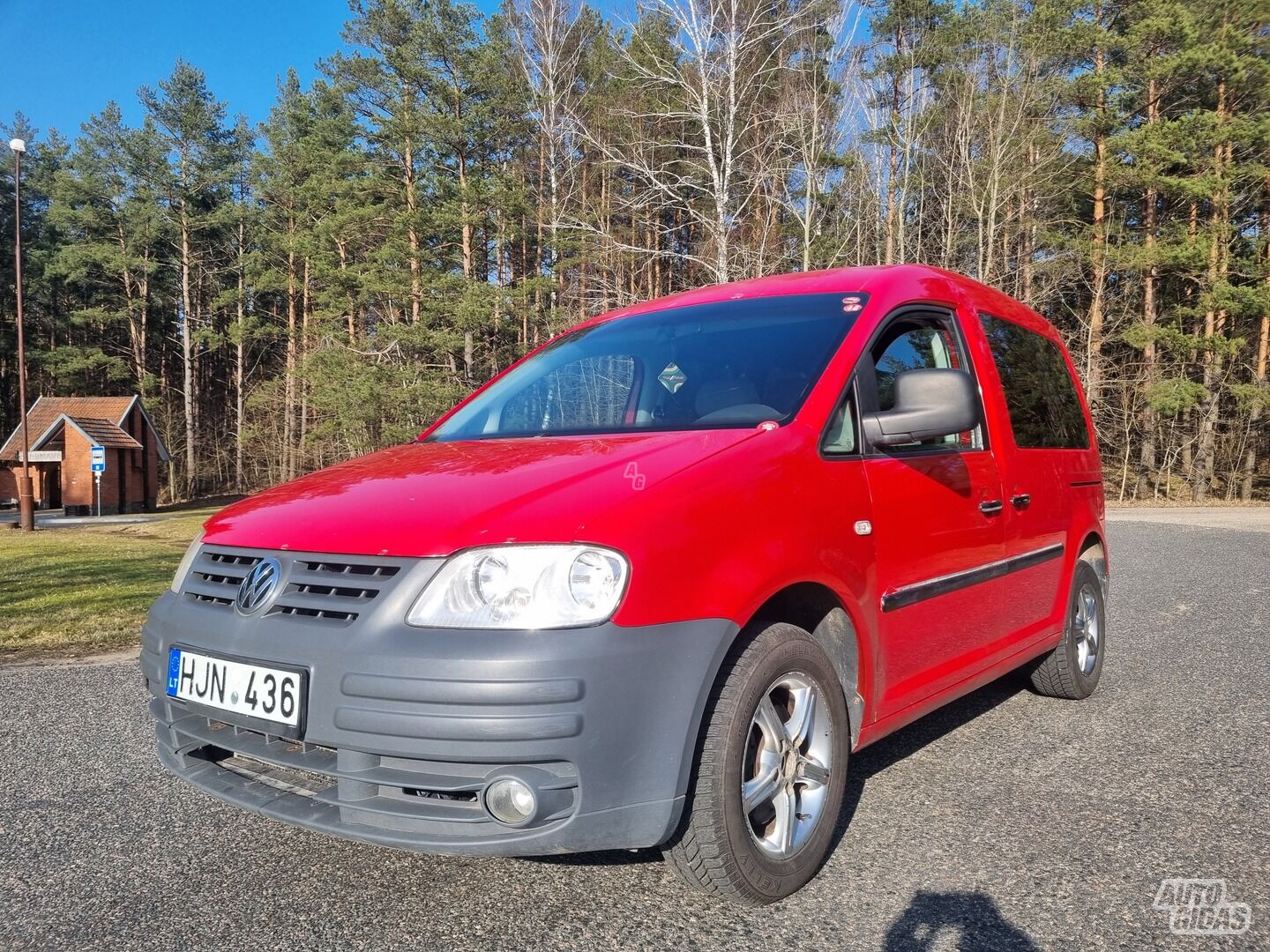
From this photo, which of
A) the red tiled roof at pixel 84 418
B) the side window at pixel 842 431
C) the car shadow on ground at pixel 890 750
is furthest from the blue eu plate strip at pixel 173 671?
the red tiled roof at pixel 84 418

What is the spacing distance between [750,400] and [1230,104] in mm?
33753

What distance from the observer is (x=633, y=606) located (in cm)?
212

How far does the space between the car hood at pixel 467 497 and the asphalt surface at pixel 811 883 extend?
1020mm

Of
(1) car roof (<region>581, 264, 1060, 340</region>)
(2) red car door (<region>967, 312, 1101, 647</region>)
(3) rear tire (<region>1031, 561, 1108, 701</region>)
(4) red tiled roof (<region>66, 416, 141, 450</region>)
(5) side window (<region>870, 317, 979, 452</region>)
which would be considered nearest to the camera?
(5) side window (<region>870, 317, 979, 452</region>)

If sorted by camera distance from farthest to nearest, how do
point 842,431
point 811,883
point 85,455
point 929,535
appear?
point 85,455
point 929,535
point 842,431
point 811,883

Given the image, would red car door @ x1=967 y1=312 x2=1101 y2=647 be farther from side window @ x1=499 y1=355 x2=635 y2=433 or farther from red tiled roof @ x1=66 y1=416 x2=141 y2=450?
red tiled roof @ x1=66 y1=416 x2=141 y2=450

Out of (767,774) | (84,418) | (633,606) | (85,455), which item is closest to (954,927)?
(767,774)

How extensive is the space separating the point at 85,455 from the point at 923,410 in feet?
146

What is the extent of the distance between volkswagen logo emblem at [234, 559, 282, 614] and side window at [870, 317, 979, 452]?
198cm

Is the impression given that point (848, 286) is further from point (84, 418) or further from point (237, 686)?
point (84, 418)

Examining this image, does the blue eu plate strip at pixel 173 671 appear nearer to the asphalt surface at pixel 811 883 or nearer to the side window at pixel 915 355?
the asphalt surface at pixel 811 883

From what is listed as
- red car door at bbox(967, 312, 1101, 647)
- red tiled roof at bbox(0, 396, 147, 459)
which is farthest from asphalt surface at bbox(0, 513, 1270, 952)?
red tiled roof at bbox(0, 396, 147, 459)

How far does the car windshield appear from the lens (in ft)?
9.87

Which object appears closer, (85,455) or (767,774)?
(767,774)
